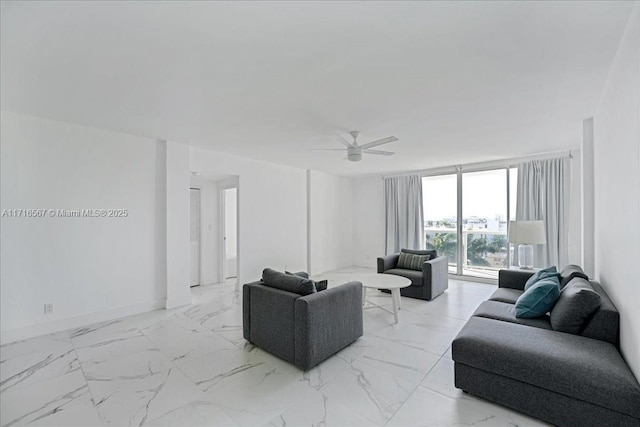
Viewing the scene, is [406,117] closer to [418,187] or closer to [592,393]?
[592,393]

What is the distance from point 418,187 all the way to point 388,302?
3.13 meters

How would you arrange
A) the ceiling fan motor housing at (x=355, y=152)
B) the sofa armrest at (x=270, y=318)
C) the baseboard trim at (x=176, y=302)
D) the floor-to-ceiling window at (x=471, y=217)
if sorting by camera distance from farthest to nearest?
the floor-to-ceiling window at (x=471, y=217) < the baseboard trim at (x=176, y=302) < the ceiling fan motor housing at (x=355, y=152) < the sofa armrest at (x=270, y=318)

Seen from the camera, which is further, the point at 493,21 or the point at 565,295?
the point at 565,295

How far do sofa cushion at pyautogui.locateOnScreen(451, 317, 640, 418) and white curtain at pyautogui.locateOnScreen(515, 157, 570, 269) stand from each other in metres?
3.55

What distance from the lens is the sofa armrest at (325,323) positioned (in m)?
2.52

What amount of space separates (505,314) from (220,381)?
2.65 metres

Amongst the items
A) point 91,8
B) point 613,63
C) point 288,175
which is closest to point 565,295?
point 613,63

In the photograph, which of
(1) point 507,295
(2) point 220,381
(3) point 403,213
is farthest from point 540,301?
(3) point 403,213

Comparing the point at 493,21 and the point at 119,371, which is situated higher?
the point at 493,21

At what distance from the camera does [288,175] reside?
6105 mm

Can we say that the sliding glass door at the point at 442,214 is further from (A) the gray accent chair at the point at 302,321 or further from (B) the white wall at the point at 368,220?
(A) the gray accent chair at the point at 302,321

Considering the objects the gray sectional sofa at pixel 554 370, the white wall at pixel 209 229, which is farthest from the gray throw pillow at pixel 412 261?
the white wall at pixel 209 229

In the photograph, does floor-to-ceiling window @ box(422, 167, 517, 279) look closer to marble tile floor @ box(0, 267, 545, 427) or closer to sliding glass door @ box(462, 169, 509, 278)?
sliding glass door @ box(462, 169, 509, 278)

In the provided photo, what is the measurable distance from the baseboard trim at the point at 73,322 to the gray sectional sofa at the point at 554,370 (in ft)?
13.0
